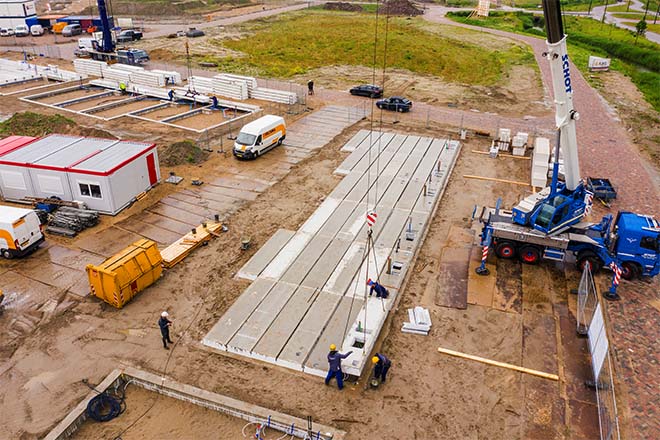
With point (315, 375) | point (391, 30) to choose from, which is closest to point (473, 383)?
point (315, 375)

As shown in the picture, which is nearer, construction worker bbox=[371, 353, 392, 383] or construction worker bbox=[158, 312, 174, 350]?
construction worker bbox=[371, 353, 392, 383]

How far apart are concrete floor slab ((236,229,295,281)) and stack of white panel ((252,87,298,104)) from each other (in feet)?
68.6

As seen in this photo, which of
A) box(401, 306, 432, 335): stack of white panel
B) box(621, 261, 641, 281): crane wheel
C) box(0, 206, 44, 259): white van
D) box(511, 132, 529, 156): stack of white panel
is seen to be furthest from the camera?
box(511, 132, 529, 156): stack of white panel

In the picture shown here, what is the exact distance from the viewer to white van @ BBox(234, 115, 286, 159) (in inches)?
1174

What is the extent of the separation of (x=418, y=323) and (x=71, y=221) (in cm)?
1611

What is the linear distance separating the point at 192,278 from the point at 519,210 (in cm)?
1324

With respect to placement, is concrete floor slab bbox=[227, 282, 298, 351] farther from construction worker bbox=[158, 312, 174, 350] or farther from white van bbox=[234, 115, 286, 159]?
white van bbox=[234, 115, 286, 159]

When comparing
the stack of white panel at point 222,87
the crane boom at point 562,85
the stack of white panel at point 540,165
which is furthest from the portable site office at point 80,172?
the stack of white panel at point 540,165

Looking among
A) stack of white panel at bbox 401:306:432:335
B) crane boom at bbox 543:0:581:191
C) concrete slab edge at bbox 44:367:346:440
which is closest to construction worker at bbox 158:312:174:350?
concrete slab edge at bbox 44:367:346:440

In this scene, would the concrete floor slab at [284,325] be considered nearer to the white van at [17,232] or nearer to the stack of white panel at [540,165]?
the white van at [17,232]

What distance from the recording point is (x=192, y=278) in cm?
1931

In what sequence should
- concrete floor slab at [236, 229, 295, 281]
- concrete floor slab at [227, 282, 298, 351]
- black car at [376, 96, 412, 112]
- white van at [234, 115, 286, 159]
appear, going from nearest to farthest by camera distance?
concrete floor slab at [227, 282, 298, 351] < concrete floor slab at [236, 229, 295, 281] < white van at [234, 115, 286, 159] < black car at [376, 96, 412, 112]

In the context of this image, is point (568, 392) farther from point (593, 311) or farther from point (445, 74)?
point (445, 74)

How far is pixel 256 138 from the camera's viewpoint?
29.8m
